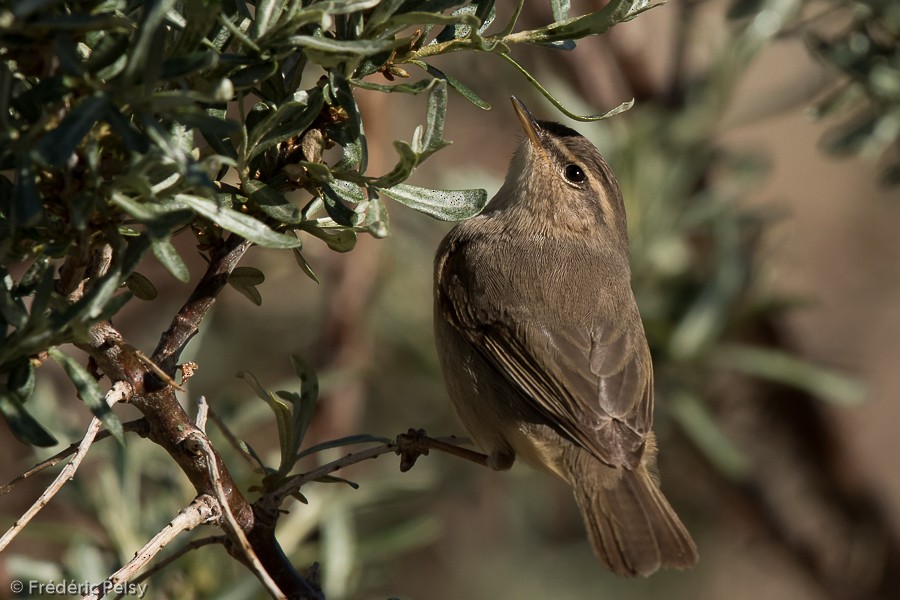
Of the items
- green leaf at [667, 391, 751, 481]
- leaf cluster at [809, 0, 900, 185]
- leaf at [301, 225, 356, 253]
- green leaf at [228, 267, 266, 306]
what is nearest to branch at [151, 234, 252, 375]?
green leaf at [228, 267, 266, 306]

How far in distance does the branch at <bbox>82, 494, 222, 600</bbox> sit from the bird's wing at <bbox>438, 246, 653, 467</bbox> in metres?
1.79

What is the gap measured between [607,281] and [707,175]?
115cm

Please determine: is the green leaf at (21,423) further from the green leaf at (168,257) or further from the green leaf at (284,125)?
the green leaf at (284,125)

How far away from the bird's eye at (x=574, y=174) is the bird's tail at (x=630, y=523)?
1365mm

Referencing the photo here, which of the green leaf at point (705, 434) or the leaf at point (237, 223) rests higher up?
the leaf at point (237, 223)

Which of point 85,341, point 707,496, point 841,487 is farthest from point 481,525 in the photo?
point 85,341

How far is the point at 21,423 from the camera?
5.30ft

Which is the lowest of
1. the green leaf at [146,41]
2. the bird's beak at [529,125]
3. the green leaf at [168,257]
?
the bird's beak at [529,125]

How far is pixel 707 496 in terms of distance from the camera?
5.58 meters

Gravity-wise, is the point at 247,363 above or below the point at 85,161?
below

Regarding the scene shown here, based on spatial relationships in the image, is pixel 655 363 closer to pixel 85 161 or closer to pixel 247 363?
pixel 247 363

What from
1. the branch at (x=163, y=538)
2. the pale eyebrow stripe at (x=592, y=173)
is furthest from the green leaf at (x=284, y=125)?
the pale eyebrow stripe at (x=592, y=173)

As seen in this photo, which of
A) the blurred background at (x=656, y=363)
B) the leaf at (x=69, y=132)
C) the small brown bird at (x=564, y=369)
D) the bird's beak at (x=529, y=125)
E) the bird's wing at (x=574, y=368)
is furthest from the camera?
the bird's beak at (x=529, y=125)

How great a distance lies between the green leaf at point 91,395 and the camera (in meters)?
1.64
